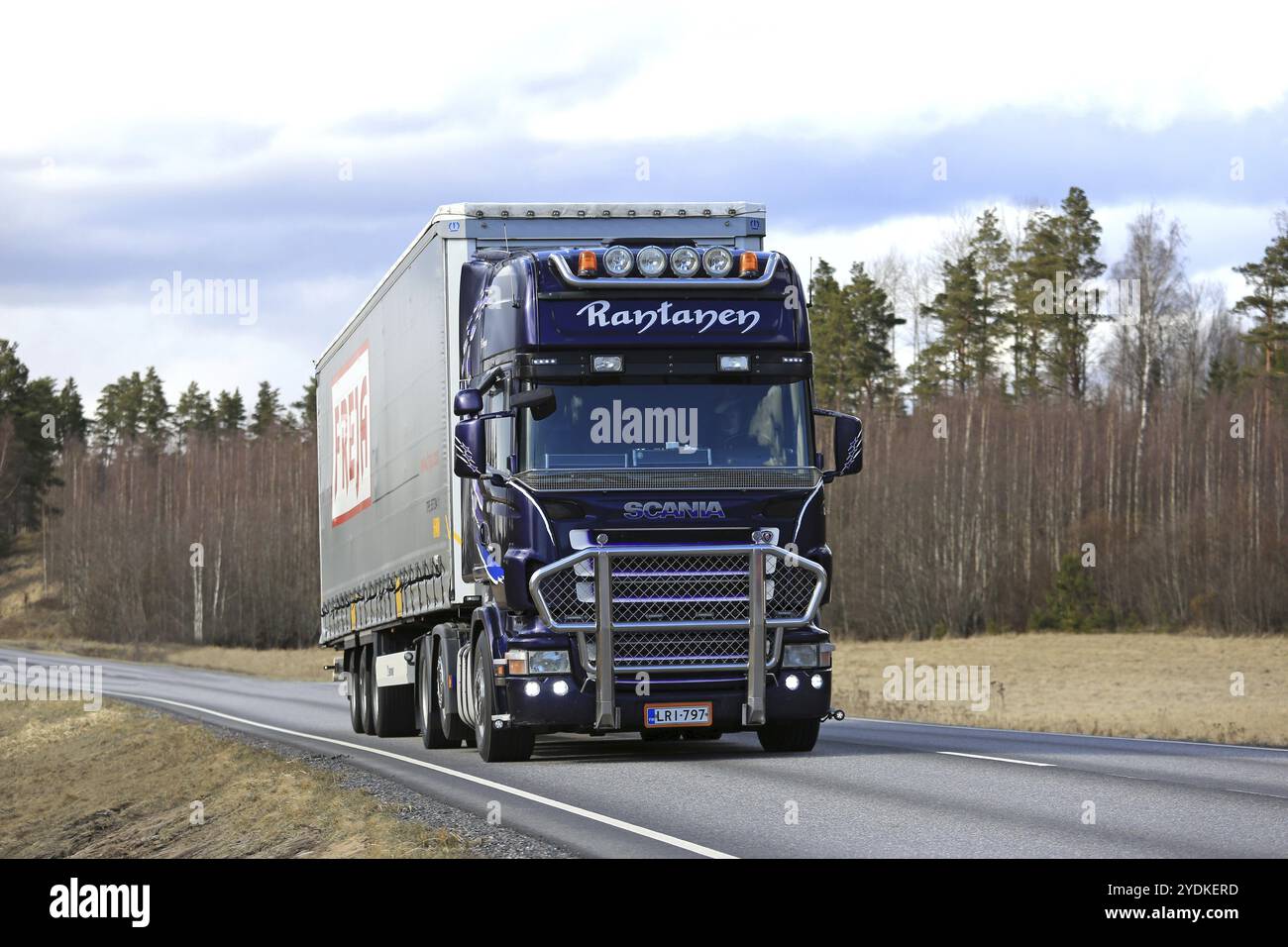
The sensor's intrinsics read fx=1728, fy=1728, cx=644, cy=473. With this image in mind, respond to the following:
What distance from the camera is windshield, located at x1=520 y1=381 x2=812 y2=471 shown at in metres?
14.5

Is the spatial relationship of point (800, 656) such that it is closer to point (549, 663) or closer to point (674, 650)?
point (674, 650)

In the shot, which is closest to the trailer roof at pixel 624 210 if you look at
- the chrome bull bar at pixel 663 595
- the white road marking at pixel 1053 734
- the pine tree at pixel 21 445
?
the chrome bull bar at pixel 663 595

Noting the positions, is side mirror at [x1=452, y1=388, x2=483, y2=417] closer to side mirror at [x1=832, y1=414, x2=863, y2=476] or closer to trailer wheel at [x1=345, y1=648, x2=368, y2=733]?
side mirror at [x1=832, y1=414, x2=863, y2=476]

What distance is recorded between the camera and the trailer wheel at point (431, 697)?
18109mm

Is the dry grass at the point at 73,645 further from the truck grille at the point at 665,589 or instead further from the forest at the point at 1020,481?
the truck grille at the point at 665,589

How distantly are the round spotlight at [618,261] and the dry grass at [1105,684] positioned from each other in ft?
31.5

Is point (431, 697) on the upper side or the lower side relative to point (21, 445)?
lower

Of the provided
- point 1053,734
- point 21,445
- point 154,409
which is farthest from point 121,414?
point 1053,734

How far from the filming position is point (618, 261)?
14930mm

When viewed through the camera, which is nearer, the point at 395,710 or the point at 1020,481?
the point at 395,710

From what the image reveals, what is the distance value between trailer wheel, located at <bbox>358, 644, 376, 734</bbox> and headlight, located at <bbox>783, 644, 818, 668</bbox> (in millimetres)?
8993

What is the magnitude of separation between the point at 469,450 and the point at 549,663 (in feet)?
6.45

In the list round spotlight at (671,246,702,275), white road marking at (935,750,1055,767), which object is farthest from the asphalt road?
round spotlight at (671,246,702,275)
